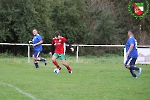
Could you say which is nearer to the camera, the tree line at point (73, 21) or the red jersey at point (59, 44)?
the red jersey at point (59, 44)

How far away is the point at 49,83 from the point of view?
14.6m

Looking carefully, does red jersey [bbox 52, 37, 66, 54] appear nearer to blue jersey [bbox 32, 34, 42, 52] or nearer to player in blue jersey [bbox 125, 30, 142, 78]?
blue jersey [bbox 32, 34, 42, 52]

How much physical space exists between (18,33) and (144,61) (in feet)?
59.5

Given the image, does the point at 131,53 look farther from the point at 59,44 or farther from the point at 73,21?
the point at 73,21

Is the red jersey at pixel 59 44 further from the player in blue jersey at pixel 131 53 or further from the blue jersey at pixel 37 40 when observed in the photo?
the player in blue jersey at pixel 131 53

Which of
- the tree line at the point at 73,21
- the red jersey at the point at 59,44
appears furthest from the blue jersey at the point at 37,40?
the tree line at the point at 73,21

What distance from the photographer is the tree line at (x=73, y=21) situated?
1656 inches

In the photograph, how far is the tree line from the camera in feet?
138

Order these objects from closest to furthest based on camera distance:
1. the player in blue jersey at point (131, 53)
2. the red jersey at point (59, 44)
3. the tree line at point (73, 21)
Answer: the player in blue jersey at point (131, 53) → the red jersey at point (59, 44) → the tree line at point (73, 21)

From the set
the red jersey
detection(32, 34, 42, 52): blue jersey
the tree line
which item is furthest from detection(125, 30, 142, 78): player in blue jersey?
the tree line

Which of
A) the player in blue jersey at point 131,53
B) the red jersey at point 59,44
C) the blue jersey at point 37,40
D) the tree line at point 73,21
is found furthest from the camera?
the tree line at point 73,21

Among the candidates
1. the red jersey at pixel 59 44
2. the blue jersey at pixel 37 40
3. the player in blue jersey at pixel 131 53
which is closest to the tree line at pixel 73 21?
the blue jersey at pixel 37 40

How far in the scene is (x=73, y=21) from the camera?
156 feet

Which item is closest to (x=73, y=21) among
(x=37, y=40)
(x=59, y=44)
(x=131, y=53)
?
(x=37, y=40)
